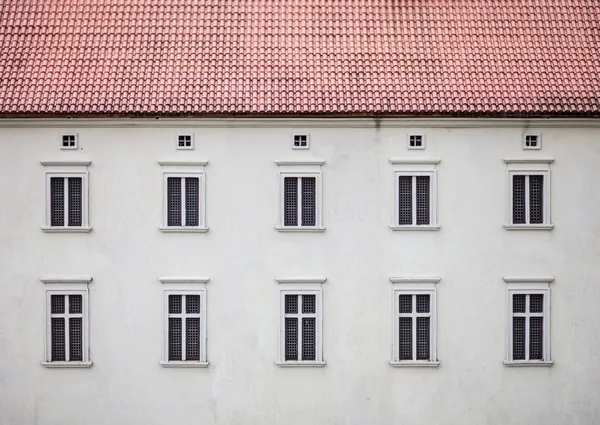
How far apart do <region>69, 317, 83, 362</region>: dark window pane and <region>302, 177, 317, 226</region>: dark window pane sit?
527 centimetres

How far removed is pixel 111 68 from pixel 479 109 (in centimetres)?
796

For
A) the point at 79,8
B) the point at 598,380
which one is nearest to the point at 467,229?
the point at 598,380

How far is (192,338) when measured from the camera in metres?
22.8

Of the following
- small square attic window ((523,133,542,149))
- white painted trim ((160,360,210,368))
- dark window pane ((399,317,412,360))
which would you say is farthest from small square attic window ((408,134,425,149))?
white painted trim ((160,360,210,368))

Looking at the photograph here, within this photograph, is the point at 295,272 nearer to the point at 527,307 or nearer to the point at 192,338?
the point at 192,338

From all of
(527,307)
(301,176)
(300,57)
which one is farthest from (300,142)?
A: (527,307)

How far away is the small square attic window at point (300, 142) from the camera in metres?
22.7

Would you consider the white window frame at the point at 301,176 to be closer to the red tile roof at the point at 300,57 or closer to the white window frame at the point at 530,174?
the red tile roof at the point at 300,57

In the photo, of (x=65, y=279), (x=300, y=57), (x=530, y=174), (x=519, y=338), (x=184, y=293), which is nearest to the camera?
(x=65, y=279)

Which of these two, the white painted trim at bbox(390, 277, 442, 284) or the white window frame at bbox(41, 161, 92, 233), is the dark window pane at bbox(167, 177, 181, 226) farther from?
the white painted trim at bbox(390, 277, 442, 284)

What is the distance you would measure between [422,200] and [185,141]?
520 centimetres

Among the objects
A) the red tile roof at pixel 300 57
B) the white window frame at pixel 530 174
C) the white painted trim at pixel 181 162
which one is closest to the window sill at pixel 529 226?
the white window frame at pixel 530 174

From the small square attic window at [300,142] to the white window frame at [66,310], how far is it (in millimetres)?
5200

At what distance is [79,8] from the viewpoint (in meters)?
24.6
